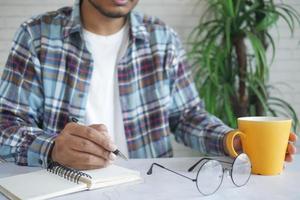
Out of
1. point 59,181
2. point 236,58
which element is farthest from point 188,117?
point 236,58

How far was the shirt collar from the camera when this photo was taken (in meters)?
1.26

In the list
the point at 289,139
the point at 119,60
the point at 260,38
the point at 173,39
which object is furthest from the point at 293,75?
the point at 289,139

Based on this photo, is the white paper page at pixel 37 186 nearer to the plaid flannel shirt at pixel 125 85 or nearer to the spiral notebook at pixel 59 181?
the spiral notebook at pixel 59 181

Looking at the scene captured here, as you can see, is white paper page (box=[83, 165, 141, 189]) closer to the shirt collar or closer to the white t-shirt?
the white t-shirt

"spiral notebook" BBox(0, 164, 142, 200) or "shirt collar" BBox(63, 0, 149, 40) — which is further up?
"shirt collar" BBox(63, 0, 149, 40)

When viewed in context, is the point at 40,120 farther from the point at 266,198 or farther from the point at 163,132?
the point at 266,198

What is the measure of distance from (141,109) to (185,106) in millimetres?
141

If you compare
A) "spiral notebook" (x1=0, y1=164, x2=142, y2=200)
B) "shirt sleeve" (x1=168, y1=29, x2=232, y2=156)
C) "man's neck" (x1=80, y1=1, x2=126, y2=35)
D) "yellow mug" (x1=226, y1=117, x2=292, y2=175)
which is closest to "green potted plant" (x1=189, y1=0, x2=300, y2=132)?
"shirt sleeve" (x1=168, y1=29, x2=232, y2=156)

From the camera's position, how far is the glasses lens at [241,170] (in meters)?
0.75

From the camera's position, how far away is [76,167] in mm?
818

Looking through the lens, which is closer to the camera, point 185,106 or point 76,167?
point 76,167

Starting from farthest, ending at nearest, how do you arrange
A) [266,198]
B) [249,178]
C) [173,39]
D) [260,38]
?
[260,38], [173,39], [249,178], [266,198]

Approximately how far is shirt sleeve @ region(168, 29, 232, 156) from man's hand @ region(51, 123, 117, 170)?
37 cm

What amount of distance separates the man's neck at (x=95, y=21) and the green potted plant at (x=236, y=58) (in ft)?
2.16
